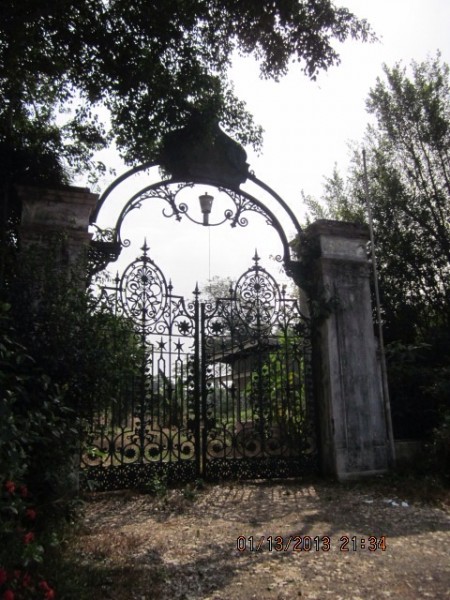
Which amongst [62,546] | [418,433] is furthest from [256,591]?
[418,433]

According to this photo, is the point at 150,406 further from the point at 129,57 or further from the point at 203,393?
the point at 129,57

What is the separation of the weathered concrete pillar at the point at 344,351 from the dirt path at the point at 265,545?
63 centimetres

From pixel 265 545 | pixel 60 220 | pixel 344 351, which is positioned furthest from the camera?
pixel 344 351

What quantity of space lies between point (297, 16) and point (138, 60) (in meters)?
1.89

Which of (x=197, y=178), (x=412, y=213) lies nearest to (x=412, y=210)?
(x=412, y=213)

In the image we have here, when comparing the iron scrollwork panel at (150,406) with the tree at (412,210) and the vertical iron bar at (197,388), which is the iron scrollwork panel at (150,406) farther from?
Answer: the tree at (412,210)

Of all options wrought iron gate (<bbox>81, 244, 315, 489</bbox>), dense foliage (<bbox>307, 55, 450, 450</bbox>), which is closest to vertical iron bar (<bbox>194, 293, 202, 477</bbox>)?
wrought iron gate (<bbox>81, 244, 315, 489</bbox>)

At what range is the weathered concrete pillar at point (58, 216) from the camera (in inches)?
219

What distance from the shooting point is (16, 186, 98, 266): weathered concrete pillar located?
5.56 meters

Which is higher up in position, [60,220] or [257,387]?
[60,220]

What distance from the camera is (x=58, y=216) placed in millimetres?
5719

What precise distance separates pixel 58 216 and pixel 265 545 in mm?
4267

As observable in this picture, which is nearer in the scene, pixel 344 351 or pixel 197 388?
pixel 197 388

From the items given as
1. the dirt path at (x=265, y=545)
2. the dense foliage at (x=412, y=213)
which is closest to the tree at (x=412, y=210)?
the dense foliage at (x=412, y=213)
